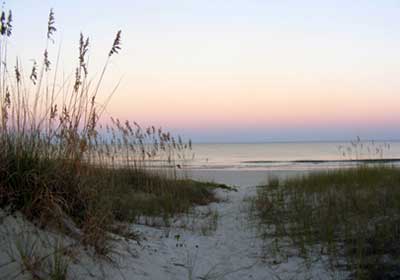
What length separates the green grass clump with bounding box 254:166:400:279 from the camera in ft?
14.3

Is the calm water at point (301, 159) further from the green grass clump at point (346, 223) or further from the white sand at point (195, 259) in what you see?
the white sand at point (195, 259)

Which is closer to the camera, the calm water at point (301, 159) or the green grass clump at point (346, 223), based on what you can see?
the green grass clump at point (346, 223)

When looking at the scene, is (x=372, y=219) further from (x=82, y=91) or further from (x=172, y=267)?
(x=82, y=91)

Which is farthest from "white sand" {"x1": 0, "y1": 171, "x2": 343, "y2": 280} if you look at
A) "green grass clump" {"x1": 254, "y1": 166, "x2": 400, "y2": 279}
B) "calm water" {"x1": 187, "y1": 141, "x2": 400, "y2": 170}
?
"calm water" {"x1": 187, "y1": 141, "x2": 400, "y2": 170}

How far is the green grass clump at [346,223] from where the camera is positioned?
4355mm

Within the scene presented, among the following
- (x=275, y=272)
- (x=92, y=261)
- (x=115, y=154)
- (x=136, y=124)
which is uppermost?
(x=136, y=124)

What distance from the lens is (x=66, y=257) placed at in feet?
11.2

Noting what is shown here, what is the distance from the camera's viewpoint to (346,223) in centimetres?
557

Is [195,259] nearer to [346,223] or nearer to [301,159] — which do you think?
[346,223]

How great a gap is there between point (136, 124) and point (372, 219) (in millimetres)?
4947

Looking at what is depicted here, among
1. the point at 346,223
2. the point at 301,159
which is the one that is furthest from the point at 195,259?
the point at 301,159

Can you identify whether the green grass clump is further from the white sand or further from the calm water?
the calm water

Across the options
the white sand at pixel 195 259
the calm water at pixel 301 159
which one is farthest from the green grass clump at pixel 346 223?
the calm water at pixel 301 159

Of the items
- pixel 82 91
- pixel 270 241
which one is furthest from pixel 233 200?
pixel 82 91
